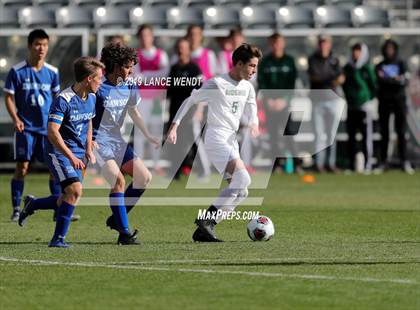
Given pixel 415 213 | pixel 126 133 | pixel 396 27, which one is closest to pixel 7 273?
pixel 415 213

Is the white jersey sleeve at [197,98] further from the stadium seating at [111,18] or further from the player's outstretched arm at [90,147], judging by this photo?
the stadium seating at [111,18]

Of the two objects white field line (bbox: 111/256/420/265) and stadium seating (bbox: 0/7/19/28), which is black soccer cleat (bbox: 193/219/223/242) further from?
stadium seating (bbox: 0/7/19/28)

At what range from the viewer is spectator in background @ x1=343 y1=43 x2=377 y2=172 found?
21516mm

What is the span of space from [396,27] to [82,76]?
14.5m

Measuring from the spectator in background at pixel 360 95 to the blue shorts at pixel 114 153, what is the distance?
1057 centimetres

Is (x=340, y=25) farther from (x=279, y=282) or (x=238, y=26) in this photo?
(x=279, y=282)

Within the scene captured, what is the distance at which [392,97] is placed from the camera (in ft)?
71.6

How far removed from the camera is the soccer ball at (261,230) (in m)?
11.4

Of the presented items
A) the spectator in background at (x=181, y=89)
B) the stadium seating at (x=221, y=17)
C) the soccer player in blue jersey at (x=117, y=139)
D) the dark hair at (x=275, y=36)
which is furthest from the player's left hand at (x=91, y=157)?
the stadium seating at (x=221, y=17)

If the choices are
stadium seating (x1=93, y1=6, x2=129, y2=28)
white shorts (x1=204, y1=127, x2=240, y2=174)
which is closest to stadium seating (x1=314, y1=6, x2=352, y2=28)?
stadium seating (x1=93, y1=6, x2=129, y2=28)

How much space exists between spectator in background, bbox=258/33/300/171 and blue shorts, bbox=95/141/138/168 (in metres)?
9.33

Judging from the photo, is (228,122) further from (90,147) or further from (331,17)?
(331,17)

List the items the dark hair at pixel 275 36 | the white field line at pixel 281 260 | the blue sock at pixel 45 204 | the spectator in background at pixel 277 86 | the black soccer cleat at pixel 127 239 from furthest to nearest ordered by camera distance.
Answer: the spectator in background at pixel 277 86
the dark hair at pixel 275 36
the blue sock at pixel 45 204
the black soccer cleat at pixel 127 239
the white field line at pixel 281 260

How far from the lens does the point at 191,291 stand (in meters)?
8.18
